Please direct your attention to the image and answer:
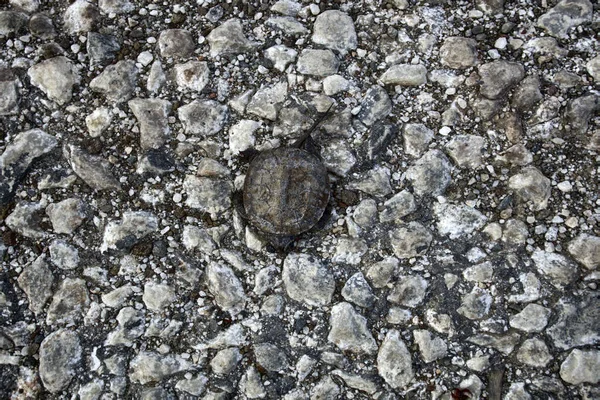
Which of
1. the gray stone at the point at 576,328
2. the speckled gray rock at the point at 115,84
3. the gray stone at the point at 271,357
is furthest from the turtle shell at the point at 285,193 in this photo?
the gray stone at the point at 576,328

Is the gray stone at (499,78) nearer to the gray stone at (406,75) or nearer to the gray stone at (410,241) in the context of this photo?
the gray stone at (406,75)

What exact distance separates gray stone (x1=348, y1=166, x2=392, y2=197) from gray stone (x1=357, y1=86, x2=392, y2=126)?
0.28 metres

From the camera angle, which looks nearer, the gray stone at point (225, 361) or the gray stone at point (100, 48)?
the gray stone at point (225, 361)

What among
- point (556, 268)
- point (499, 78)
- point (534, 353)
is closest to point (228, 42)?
point (499, 78)

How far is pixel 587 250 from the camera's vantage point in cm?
293

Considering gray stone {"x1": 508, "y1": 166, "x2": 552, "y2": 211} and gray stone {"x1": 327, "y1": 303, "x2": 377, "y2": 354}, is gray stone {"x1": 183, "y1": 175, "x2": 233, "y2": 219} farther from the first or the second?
gray stone {"x1": 508, "y1": 166, "x2": 552, "y2": 211}

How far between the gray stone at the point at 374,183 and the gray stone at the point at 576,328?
1.10 meters

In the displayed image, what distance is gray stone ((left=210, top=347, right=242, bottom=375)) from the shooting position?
294cm

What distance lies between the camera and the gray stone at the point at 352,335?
9.66 ft

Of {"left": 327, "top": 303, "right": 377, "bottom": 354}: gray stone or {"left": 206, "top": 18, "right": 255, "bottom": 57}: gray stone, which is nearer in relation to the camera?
{"left": 327, "top": 303, "right": 377, "bottom": 354}: gray stone

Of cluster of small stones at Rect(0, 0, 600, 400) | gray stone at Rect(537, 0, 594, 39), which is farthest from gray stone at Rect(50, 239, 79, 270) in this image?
gray stone at Rect(537, 0, 594, 39)

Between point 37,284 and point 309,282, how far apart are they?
57.0 inches

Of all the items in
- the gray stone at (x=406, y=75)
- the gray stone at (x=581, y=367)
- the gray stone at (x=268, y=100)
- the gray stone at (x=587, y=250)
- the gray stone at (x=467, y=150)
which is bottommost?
the gray stone at (x=581, y=367)

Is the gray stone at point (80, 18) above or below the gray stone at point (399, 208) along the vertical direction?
above
